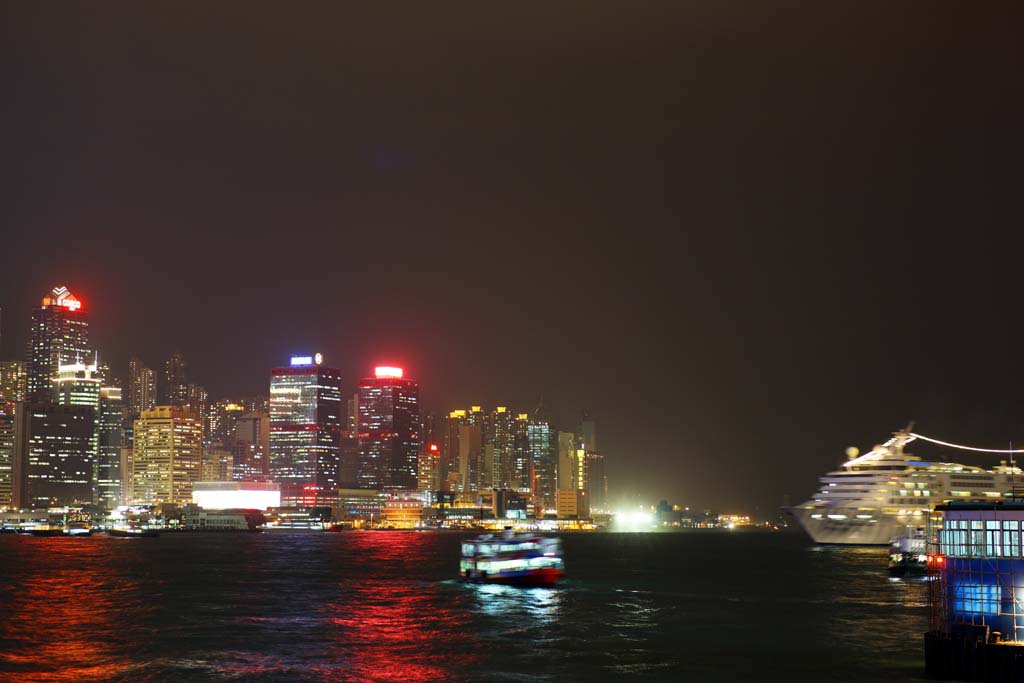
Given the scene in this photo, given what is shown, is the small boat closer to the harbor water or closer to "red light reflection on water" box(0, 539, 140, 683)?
the harbor water

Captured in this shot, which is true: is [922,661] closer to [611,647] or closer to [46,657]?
[611,647]

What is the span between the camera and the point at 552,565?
106375mm

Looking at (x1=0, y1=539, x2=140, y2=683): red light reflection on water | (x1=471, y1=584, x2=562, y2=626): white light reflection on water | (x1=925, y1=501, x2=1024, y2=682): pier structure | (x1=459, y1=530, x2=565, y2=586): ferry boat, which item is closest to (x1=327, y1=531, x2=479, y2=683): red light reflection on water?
(x1=471, y1=584, x2=562, y2=626): white light reflection on water

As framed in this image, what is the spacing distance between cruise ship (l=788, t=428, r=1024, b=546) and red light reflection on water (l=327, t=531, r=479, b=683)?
80.5 metres

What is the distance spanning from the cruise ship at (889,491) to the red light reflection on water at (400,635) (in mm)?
80491

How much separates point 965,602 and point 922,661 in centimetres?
1138

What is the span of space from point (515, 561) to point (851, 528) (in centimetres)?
8005

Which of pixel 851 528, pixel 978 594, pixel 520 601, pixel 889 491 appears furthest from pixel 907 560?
pixel 978 594

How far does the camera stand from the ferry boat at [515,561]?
4149 inches

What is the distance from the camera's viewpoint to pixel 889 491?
530 feet

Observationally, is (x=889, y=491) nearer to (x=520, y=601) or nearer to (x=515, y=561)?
(x=515, y=561)

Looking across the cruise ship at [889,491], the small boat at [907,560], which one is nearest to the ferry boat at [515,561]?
the small boat at [907,560]

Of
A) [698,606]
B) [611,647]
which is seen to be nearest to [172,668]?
[611,647]

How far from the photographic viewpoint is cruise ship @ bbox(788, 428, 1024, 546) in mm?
162000
